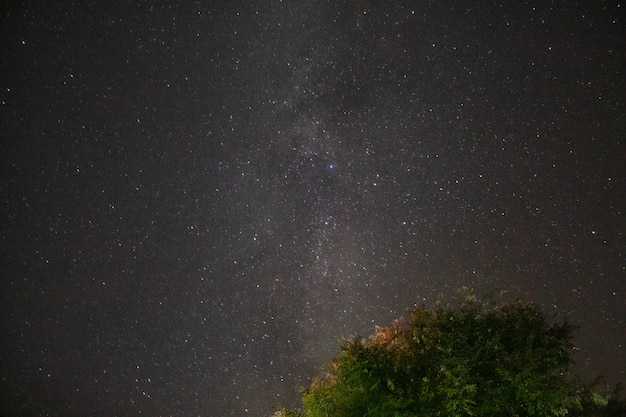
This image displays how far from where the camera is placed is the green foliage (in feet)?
26.7

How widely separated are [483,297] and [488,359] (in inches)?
56.6

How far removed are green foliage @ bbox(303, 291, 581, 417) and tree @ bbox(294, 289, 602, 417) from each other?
18mm

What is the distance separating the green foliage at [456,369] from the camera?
8148 mm

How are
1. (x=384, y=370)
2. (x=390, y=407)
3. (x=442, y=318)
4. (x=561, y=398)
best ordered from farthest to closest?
(x=442, y=318)
(x=384, y=370)
(x=390, y=407)
(x=561, y=398)

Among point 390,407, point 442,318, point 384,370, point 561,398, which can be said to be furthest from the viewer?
point 442,318

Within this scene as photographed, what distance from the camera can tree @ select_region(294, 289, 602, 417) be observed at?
8.15 meters

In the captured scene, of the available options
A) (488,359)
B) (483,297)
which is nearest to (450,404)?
(488,359)

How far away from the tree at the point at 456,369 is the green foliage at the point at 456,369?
0.06 feet

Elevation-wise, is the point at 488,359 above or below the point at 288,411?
below

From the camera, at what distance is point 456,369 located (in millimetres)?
8227

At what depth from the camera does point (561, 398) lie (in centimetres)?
780

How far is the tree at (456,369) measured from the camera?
8148mm

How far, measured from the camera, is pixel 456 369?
27.0 feet

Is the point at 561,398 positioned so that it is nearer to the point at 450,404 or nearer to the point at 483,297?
the point at 450,404
